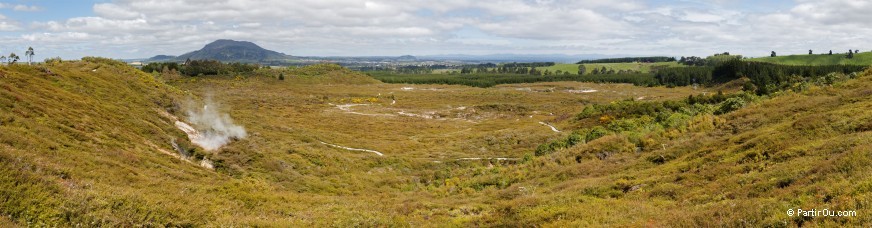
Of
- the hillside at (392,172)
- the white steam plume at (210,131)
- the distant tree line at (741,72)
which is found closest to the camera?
the hillside at (392,172)

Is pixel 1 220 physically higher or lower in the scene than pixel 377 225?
higher

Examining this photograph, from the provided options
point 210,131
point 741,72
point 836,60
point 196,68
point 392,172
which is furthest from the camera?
point 836,60

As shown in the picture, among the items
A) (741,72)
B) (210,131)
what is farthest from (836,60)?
(210,131)

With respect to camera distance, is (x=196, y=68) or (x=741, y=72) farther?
(x=741, y=72)

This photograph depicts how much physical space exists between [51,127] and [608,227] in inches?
856

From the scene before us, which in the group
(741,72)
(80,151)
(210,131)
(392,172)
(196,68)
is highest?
(741,72)

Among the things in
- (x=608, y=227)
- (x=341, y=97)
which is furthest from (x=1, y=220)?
(x=341, y=97)

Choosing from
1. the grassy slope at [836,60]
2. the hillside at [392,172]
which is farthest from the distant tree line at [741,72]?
the hillside at [392,172]

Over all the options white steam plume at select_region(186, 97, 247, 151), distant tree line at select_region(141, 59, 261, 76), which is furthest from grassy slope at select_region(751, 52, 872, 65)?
distant tree line at select_region(141, 59, 261, 76)

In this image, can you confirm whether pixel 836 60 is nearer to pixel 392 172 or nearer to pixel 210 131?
pixel 392 172

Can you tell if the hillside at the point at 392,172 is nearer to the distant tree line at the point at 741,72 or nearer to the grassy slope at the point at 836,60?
the distant tree line at the point at 741,72

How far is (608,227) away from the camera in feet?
39.1

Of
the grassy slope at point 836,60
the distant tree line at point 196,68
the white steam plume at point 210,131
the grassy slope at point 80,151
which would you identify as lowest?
the white steam plume at point 210,131

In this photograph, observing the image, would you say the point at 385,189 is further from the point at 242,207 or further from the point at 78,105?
the point at 78,105
